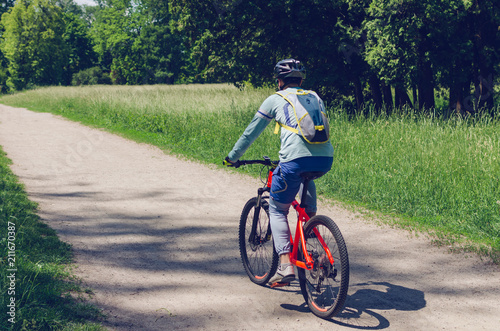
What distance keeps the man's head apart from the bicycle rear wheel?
1149 mm

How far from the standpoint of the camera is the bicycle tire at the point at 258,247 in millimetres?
4504

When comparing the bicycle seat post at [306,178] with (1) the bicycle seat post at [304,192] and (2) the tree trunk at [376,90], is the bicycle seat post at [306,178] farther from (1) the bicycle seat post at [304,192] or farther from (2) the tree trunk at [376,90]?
(2) the tree trunk at [376,90]

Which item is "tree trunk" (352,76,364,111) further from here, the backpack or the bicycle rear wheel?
the bicycle rear wheel

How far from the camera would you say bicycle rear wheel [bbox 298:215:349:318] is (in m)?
3.60

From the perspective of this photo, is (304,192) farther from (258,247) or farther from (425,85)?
(425,85)

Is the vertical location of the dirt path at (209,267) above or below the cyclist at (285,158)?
below

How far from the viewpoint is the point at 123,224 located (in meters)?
6.50

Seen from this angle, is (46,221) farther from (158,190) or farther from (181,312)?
(181,312)

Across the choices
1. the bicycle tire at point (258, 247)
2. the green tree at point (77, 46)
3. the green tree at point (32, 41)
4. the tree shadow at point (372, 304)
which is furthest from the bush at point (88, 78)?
the tree shadow at point (372, 304)

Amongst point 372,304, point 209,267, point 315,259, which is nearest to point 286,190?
point 315,259

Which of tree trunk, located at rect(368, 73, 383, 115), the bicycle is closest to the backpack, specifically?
the bicycle

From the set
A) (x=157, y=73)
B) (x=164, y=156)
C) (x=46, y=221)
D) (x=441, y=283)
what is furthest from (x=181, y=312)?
(x=157, y=73)

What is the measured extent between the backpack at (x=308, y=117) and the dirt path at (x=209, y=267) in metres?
1.47

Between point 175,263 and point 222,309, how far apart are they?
49.3 inches
